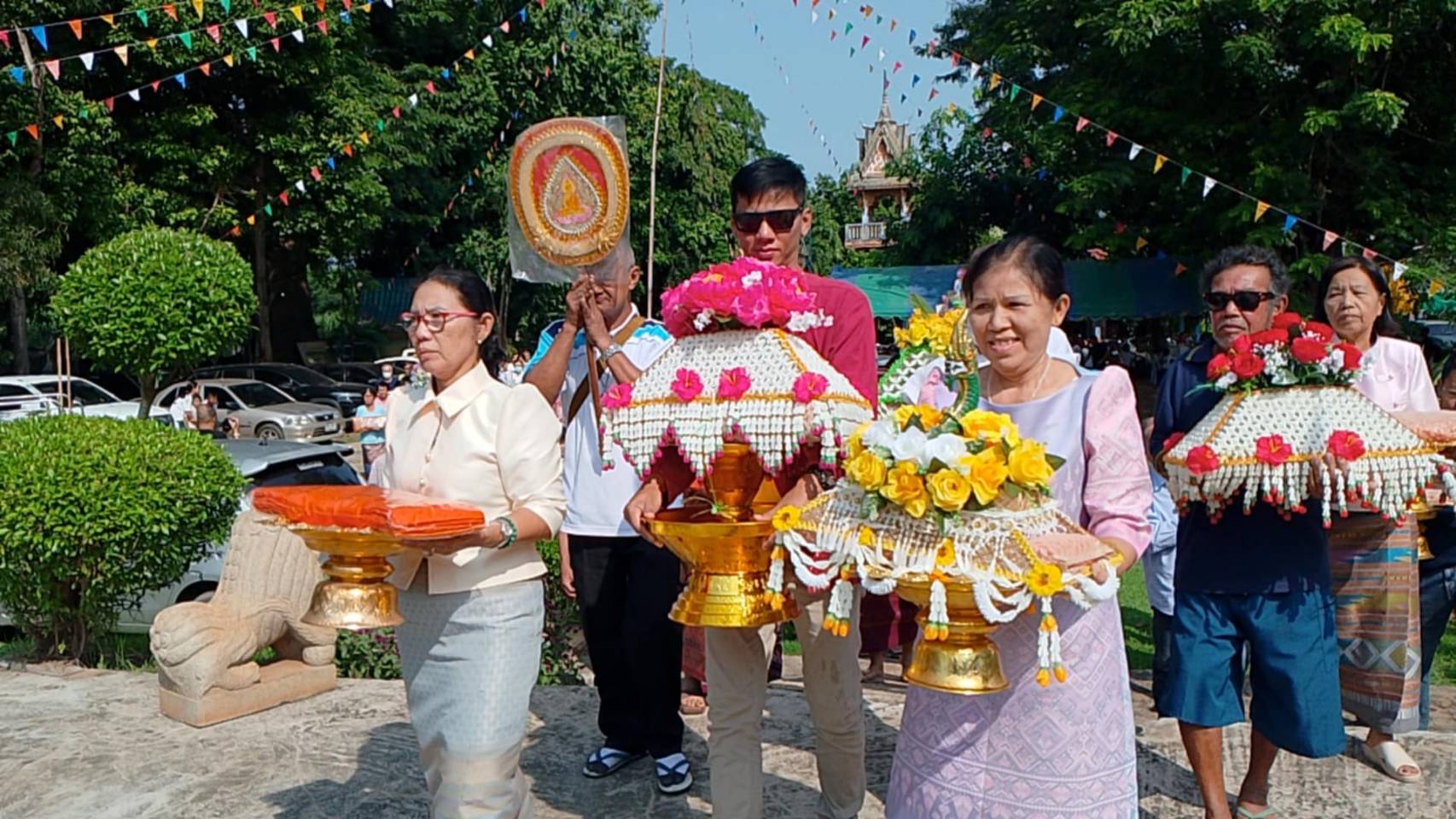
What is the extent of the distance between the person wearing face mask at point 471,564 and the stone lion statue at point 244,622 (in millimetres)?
1799

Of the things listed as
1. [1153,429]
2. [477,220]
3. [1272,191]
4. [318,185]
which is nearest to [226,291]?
[1153,429]

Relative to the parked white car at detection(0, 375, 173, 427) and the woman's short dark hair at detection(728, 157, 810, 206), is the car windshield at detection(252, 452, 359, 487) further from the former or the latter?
the parked white car at detection(0, 375, 173, 427)

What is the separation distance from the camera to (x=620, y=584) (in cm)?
404

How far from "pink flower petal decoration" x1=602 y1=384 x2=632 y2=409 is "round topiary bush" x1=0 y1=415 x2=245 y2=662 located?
3630 mm

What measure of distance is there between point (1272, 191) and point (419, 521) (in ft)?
46.8

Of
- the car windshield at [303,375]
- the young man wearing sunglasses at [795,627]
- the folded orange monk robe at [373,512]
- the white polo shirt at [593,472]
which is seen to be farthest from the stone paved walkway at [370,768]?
the car windshield at [303,375]

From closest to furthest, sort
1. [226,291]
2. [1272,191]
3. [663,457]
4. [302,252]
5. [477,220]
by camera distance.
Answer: [663,457] → [226,291] → [1272,191] → [302,252] → [477,220]

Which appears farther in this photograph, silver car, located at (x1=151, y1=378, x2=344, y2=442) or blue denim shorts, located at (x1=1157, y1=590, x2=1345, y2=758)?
silver car, located at (x1=151, y1=378, x2=344, y2=442)

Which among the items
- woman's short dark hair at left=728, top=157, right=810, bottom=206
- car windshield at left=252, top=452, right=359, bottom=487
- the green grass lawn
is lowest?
the green grass lawn

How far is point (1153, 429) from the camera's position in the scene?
3.54 m

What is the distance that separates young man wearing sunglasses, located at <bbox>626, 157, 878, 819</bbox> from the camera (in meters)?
3.02

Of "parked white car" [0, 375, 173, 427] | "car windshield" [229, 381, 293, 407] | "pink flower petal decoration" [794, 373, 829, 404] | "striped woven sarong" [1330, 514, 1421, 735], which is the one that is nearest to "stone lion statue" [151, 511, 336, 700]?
"pink flower petal decoration" [794, 373, 829, 404]

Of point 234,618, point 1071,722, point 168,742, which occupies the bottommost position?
point 168,742

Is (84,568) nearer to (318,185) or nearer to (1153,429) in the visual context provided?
(1153,429)
